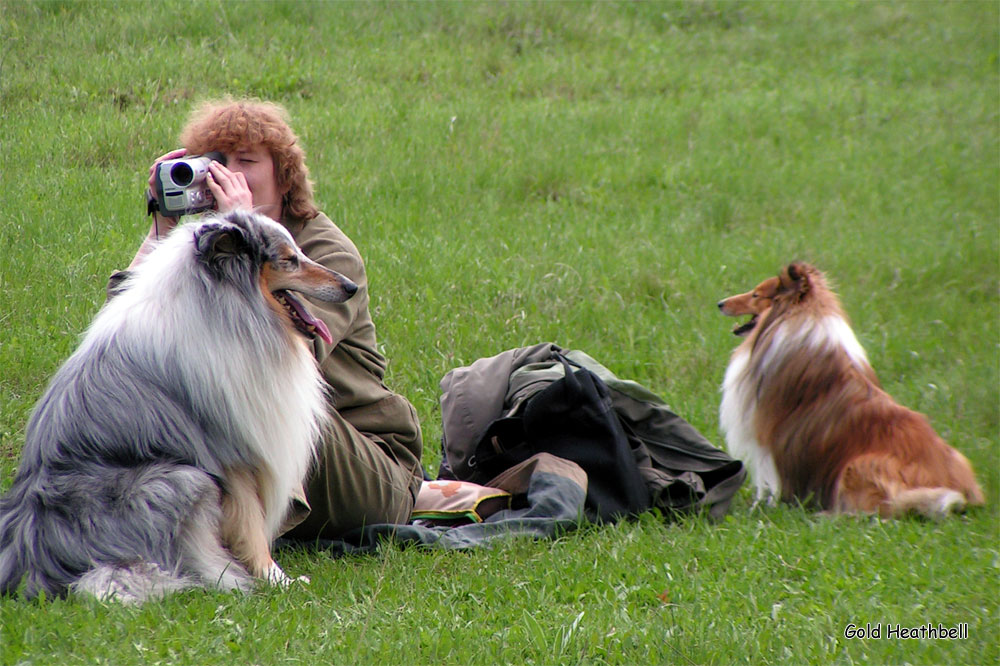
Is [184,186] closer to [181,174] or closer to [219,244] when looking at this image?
[181,174]

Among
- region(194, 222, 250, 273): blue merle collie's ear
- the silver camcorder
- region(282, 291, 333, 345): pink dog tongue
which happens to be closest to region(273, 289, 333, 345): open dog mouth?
region(282, 291, 333, 345): pink dog tongue

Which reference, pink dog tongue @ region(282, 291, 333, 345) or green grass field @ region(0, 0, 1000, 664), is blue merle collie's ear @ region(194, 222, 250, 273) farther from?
green grass field @ region(0, 0, 1000, 664)

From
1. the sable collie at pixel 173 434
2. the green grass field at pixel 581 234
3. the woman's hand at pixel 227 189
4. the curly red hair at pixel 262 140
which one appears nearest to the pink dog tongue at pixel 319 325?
the sable collie at pixel 173 434

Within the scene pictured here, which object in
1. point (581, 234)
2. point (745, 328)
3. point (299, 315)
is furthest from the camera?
point (581, 234)

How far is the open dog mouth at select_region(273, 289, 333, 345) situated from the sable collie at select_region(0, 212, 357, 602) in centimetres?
6

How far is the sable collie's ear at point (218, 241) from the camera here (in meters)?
3.39

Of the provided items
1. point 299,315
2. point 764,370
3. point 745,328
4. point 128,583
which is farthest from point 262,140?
point 745,328

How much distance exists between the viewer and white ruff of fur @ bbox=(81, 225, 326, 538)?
11.1 ft

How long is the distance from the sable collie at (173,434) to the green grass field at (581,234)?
0.54ft

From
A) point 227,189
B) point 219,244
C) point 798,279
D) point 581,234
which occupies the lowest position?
point 581,234

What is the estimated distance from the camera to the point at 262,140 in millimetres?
4211

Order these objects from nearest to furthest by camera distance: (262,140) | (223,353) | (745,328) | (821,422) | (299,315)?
(223,353) → (299,315) → (262,140) → (821,422) → (745,328)

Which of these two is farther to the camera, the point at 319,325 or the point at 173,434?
the point at 319,325

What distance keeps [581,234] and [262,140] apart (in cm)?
486
